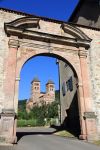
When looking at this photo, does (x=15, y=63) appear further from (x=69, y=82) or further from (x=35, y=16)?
(x=69, y=82)

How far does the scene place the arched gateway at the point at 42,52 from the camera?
34.1ft

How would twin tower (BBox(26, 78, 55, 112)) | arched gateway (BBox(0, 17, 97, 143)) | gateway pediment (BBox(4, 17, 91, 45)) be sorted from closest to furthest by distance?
arched gateway (BBox(0, 17, 97, 143)), gateway pediment (BBox(4, 17, 91, 45)), twin tower (BBox(26, 78, 55, 112))

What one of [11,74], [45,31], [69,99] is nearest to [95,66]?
[45,31]

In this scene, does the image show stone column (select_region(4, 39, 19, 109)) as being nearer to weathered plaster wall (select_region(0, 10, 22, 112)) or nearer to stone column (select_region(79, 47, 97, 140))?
weathered plaster wall (select_region(0, 10, 22, 112))

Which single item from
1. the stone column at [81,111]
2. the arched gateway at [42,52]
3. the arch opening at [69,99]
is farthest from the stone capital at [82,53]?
the arch opening at [69,99]

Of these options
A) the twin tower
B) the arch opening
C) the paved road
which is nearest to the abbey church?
the paved road

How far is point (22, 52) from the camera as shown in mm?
11852

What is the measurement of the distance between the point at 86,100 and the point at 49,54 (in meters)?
3.58

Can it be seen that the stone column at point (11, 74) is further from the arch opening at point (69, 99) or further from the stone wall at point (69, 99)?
the stone wall at point (69, 99)

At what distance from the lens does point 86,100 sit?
1200cm

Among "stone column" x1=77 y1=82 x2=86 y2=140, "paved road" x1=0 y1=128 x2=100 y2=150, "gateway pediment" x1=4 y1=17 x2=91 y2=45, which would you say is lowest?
"paved road" x1=0 y1=128 x2=100 y2=150

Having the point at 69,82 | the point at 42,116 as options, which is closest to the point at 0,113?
the point at 69,82

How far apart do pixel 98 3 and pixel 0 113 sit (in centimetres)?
1313

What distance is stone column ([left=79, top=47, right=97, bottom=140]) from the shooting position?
11.4 metres
